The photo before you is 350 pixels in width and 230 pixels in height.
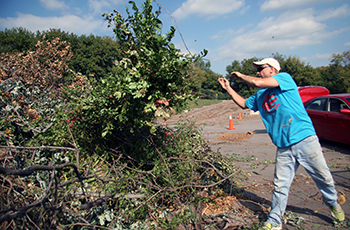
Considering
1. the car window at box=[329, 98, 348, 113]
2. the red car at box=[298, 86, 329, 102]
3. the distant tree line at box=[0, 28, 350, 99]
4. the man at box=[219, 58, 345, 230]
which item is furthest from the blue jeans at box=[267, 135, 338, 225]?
the distant tree line at box=[0, 28, 350, 99]

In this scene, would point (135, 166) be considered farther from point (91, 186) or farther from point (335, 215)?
point (335, 215)

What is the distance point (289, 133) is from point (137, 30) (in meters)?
2.32

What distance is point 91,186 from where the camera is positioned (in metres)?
2.71

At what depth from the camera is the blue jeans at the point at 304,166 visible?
2.65m

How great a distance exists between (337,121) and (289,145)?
4.88 meters

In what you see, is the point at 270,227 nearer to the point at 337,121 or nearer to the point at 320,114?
the point at 337,121

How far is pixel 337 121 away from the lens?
638 cm

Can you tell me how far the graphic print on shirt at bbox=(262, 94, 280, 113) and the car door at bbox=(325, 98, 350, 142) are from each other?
Result: 15.0 feet

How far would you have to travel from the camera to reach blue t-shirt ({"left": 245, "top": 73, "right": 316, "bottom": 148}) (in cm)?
271

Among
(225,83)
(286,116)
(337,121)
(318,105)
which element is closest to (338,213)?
(286,116)

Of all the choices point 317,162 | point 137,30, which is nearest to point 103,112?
Answer: point 137,30

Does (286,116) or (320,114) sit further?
(320,114)

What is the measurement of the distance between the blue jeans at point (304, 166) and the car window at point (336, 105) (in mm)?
4963

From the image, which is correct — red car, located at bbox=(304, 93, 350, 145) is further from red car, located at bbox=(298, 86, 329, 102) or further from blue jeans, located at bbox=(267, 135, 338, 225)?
blue jeans, located at bbox=(267, 135, 338, 225)
